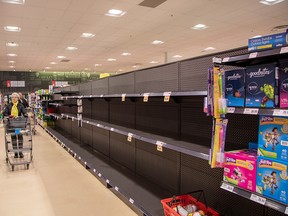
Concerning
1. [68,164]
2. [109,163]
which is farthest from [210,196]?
[68,164]

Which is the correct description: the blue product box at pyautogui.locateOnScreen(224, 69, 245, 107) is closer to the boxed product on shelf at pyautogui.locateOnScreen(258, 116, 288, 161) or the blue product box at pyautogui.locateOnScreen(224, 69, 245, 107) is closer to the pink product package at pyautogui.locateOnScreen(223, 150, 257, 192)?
the boxed product on shelf at pyautogui.locateOnScreen(258, 116, 288, 161)

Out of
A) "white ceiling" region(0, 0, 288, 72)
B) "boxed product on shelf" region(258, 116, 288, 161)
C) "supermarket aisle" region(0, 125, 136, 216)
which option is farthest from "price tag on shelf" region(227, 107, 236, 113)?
"white ceiling" region(0, 0, 288, 72)

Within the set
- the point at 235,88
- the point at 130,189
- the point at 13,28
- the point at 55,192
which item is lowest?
the point at 55,192

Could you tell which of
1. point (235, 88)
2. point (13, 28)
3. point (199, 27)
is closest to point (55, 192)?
point (235, 88)

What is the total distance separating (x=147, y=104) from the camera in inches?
155

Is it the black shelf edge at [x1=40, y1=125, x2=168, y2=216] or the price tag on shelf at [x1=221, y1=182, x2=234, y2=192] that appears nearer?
the price tag on shelf at [x1=221, y1=182, x2=234, y2=192]

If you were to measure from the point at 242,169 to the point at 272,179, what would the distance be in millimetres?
211

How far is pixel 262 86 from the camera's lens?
65.2 inches

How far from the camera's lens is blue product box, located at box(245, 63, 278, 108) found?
5.19 feet

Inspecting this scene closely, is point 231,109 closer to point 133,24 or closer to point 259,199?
point 259,199

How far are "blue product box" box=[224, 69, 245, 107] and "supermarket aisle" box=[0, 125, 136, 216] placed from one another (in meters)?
2.11

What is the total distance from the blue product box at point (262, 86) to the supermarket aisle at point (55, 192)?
2249 mm

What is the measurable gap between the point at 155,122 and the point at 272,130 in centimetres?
221

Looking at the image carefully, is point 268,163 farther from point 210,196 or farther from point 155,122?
point 155,122
